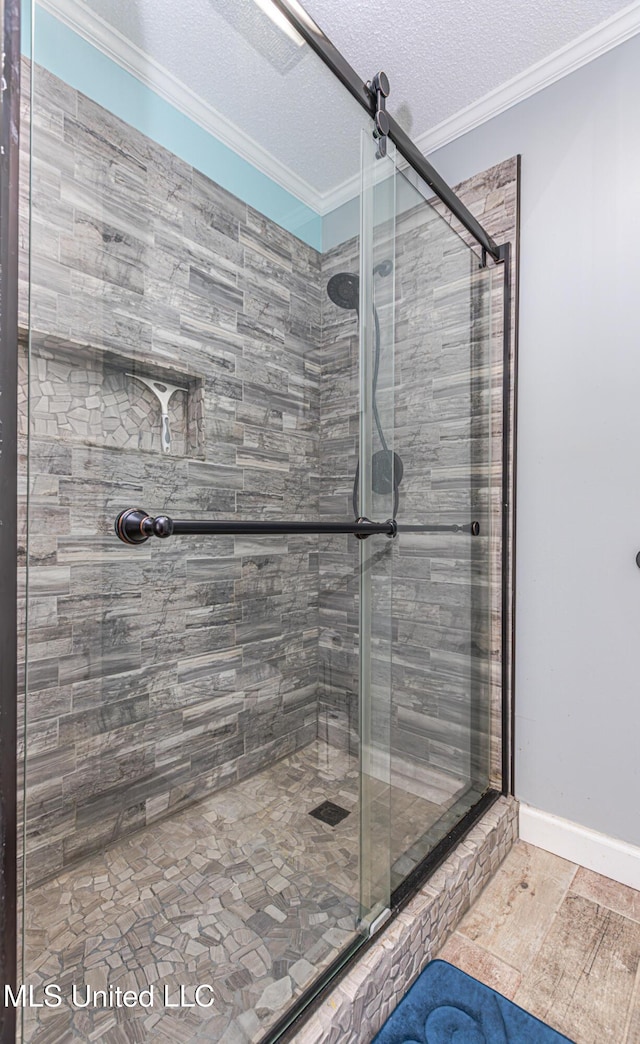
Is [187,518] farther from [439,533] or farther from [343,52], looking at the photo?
[343,52]

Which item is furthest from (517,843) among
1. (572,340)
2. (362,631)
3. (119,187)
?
(119,187)

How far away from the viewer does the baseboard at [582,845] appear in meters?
1.25

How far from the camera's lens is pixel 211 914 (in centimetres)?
75

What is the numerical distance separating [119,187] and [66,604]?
547 mm

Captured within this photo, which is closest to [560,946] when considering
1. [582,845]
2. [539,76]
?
[582,845]

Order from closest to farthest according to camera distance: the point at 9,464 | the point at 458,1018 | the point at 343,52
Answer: the point at 9,464
the point at 458,1018
the point at 343,52

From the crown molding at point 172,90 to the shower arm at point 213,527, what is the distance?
58 cm

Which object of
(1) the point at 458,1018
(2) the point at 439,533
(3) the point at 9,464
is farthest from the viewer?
(2) the point at 439,533

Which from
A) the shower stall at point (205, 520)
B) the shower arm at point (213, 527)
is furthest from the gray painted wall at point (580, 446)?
the shower arm at point (213, 527)

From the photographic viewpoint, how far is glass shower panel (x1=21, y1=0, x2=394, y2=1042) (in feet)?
1.91

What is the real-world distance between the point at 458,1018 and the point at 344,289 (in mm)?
1407

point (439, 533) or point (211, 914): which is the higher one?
point (439, 533)

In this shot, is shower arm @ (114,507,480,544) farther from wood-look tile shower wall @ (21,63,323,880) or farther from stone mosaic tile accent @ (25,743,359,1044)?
stone mosaic tile accent @ (25,743,359,1044)

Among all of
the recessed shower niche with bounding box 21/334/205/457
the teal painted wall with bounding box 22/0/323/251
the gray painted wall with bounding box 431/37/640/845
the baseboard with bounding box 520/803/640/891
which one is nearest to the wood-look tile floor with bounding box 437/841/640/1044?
the baseboard with bounding box 520/803/640/891
